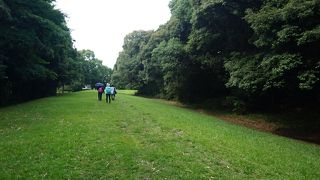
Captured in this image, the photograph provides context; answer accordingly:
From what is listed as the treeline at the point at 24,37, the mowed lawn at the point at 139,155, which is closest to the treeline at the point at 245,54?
the mowed lawn at the point at 139,155

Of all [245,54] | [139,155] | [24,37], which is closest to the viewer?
[139,155]

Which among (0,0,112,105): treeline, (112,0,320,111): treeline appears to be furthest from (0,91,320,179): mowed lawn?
(0,0,112,105): treeline

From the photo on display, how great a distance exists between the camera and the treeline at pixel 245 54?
1828 centimetres

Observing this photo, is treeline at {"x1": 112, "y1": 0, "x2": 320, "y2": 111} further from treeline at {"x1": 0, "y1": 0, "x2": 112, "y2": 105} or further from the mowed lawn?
treeline at {"x1": 0, "y1": 0, "x2": 112, "y2": 105}

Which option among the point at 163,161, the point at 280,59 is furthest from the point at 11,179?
the point at 280,59

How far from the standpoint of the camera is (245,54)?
87.0 feet

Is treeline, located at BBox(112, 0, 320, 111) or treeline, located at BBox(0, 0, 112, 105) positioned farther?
treeline, located at BBox(0, 0, 112, 105)

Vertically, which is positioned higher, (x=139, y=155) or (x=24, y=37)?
(x=24, y=37)

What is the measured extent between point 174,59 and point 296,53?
21405mm

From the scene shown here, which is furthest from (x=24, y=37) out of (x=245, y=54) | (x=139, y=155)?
(x=139, y=155)

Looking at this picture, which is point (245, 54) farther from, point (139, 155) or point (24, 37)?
point (24, 37)

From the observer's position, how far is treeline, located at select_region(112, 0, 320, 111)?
60.0ft

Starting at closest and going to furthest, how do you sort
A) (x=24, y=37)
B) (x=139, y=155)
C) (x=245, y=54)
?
(x=139, y=155) → (x=245, y=54) → (x=24, y=37)

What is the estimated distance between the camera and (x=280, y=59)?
19047 mm
